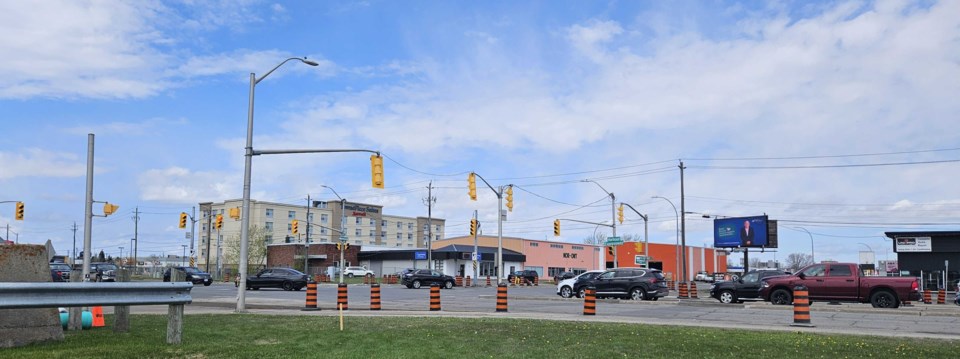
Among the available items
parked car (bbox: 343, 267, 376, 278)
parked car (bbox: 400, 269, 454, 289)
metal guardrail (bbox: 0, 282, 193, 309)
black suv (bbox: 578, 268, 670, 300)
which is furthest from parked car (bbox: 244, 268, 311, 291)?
parked car (bbox: 343, 267, 376, 278)

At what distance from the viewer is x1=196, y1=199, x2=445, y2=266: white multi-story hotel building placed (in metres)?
131

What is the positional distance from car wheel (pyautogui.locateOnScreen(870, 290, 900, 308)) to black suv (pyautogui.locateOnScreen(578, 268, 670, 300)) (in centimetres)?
870

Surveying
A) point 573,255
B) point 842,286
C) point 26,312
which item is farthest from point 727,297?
point 573,255

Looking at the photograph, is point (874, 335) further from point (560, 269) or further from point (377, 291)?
point (560, 269)

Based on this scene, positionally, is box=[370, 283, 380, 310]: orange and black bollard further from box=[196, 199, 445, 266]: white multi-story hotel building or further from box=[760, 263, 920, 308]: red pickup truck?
box=[196, 199, 445, 266]: white multi-story hotel building

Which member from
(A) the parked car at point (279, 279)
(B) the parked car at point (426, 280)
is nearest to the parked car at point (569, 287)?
(A) the parked car at point (279, 279)

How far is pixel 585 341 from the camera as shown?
12016 millimetres

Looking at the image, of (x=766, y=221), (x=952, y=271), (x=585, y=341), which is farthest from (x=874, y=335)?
(x=952, y=271)

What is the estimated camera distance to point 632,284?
33500 mm

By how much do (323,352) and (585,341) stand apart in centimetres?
414

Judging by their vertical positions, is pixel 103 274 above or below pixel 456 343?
below

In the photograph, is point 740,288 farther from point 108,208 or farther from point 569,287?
point 108,208

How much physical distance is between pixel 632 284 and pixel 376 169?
13.0 m

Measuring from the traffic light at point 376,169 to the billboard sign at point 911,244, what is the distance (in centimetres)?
4895
